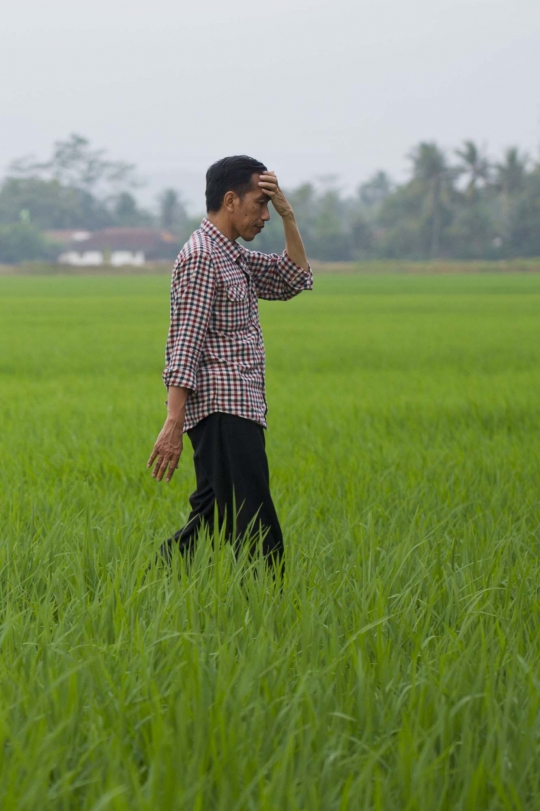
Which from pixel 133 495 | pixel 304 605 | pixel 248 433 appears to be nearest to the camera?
pixel 304 605

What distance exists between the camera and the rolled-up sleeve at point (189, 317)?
9.93ft

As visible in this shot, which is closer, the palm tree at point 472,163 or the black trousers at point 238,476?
the black trousers at point 238,476

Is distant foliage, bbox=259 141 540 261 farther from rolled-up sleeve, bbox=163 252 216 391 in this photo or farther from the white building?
rolled-up sleeve, bbox=163 252 216 391

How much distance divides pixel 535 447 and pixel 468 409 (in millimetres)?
1796

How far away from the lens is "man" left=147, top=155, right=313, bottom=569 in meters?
3.04

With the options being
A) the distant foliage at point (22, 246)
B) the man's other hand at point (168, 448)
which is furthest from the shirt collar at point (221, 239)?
the distant foliage at point (22, 246)

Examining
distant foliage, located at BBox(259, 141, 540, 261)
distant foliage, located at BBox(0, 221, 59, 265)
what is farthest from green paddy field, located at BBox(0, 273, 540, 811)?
distant foliage, located at BBox(0, 221, 59, 265)

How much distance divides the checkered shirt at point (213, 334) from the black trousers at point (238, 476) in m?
0.04

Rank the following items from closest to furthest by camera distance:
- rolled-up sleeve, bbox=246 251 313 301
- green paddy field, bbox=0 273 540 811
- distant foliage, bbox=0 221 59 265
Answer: green paddy field, bbox=0 273 540 811 < rolled-up sleeve, bbox=246 251 313 301 < distant foliage, bbox=0 221 59 265

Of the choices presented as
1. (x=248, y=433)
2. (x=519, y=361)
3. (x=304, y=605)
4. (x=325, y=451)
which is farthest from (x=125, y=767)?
(x=519, y=361)

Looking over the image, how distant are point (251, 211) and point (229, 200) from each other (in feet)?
0.22

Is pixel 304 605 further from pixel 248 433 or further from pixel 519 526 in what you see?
pixel 519 526

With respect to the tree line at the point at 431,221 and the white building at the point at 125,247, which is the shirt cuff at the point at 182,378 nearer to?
the tree line at the point at 431,221

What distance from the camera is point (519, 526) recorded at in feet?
13.0
